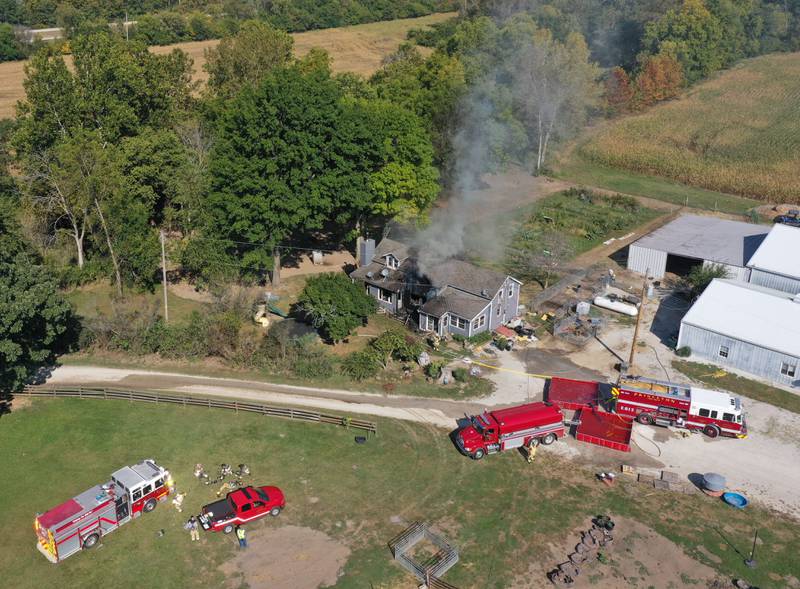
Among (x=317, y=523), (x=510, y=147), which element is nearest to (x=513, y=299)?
(x=317, y=523)

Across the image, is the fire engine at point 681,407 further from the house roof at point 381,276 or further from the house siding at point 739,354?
the house roof at point 381,276

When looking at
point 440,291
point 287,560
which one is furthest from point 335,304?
point 287,560

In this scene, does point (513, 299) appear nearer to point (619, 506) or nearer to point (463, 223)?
point (463, 223)

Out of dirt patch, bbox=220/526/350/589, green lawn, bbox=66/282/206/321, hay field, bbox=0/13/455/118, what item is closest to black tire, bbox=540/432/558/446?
dirt patch, bbox=220/526/350/589

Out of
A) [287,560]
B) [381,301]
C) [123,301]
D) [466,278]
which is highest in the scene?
[466,278]

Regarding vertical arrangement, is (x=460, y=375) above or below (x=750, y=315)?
below

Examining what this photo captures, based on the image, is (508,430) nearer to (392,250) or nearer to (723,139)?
(392,250)

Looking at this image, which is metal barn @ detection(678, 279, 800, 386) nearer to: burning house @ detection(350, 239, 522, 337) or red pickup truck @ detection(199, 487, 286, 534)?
burning house @ detection(350, 239, 522, 337)

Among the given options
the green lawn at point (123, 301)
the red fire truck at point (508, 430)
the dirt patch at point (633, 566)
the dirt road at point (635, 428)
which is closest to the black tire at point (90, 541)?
the dirt road at point (635, 428)
